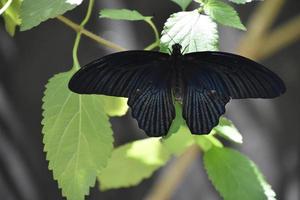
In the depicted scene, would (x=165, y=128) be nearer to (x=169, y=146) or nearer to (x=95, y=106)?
(x=95, y=106)

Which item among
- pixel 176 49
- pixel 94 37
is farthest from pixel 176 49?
pixel 94 37

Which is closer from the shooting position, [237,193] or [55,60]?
[237,193]

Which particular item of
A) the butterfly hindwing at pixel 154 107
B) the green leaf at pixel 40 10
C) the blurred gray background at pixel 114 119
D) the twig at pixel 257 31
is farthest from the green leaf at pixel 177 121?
the blurred gray background at pixel 114 119

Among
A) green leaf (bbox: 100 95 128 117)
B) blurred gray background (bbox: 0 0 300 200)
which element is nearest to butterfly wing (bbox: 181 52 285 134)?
green leaf (bbox: 100 95 128 117)

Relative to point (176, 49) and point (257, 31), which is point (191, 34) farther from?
point (257, 31)

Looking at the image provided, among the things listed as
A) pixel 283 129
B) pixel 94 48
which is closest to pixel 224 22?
pixel 94 48

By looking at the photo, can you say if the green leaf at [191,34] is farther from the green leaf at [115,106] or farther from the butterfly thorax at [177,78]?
the green leaf at [115,106]
